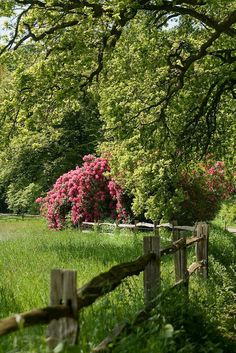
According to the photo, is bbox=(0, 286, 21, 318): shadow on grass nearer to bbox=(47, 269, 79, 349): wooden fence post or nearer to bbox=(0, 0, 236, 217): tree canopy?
bbox=(47, 269, 79, 349): wooden fence post

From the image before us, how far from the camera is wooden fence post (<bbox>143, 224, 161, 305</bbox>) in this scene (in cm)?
652

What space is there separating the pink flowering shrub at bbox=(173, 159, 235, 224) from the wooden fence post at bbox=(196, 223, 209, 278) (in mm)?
9820

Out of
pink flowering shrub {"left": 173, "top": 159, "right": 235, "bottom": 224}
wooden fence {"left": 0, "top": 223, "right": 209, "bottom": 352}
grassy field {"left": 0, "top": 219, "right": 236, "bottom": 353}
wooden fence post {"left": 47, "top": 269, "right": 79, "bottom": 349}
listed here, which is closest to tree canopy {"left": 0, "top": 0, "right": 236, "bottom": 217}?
pink flowering shrub {"left": 173, "top": 159, "right": 235, "bottom": 224}

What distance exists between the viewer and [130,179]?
20.6 meters

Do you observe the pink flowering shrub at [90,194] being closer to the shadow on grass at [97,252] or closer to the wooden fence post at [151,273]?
the shadow on grass at [97,252]

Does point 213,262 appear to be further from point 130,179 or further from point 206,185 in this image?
point 206,185

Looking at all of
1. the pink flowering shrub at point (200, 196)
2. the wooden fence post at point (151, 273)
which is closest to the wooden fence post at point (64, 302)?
Answer: the wooden fence post at point (151, 273)

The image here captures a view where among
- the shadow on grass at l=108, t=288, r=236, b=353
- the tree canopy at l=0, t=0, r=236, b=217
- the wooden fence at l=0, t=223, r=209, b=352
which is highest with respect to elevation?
the tree canopy at l=0, t=0, r=236, b=217

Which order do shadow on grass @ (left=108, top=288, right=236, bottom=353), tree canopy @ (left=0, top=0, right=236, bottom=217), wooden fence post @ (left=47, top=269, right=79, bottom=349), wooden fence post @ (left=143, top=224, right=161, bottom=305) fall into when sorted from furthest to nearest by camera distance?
tree canopy @ (left=0, top=0, right=236, bottom=217) < wooden fence post @ (left=143, top=224, right=161, bottom=305) < shadow on grass @ (left=108, top=288, right=236, bottom=353) < wooden fence post @ (left=47, top=269, right=79, bottom=349)

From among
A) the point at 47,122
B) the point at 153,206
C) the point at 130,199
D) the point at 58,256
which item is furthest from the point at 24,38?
the point at 130,199

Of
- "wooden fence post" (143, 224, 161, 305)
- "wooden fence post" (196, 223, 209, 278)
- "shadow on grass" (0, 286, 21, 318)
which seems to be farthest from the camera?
"wooden fence post" (196, 223, 209, 278)

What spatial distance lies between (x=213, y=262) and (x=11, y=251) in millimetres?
5351

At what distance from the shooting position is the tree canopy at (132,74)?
12195 millimetres

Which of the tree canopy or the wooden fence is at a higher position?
the tree canopy
